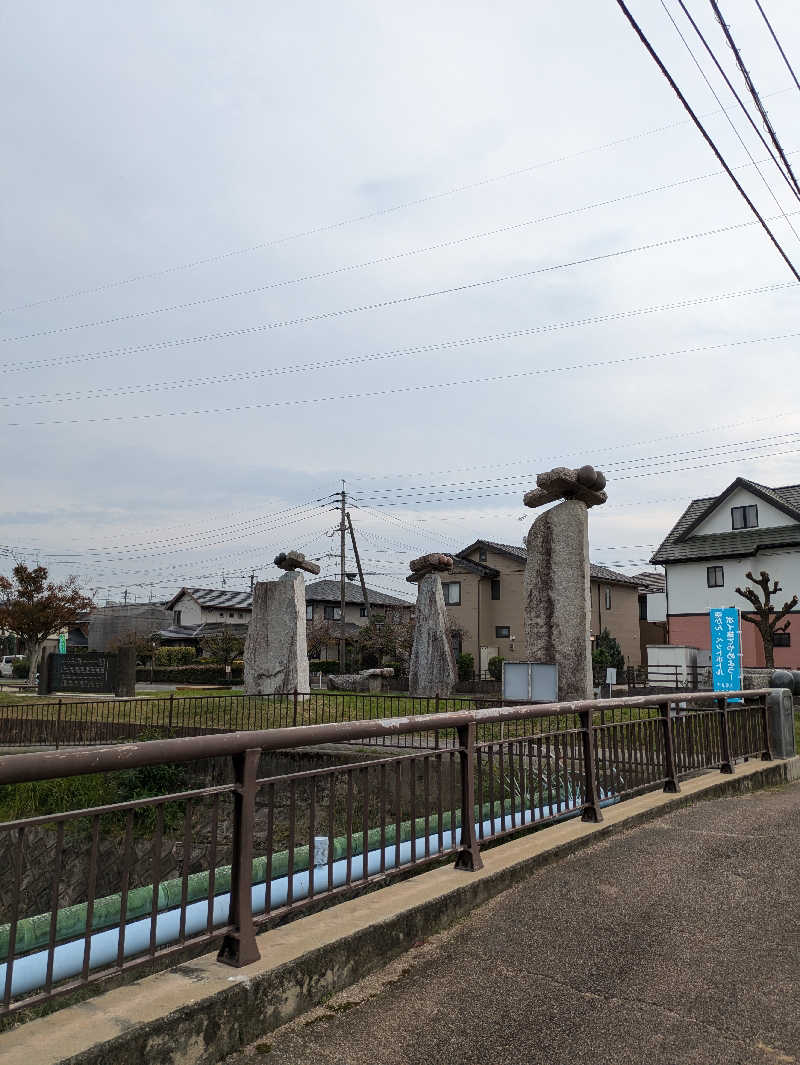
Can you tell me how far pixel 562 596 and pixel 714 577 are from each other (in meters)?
25.3

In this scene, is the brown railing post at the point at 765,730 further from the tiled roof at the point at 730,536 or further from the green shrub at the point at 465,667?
the green shrub at the point at 465,667

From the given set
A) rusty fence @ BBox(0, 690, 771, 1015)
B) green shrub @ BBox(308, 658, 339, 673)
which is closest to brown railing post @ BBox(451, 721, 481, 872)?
rusty fence @ BBox(0, 690, 771, 1015)

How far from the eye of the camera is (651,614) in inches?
1826

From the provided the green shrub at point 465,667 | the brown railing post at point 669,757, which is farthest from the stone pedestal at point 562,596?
the green shrub at point 465,667

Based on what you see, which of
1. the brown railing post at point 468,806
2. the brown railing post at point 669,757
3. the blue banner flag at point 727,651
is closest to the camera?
the brown railing post at point 468,806

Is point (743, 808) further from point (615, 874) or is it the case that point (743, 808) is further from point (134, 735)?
point (134, 735)

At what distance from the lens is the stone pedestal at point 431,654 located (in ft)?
68.7

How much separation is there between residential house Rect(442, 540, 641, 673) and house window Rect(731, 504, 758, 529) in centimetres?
838

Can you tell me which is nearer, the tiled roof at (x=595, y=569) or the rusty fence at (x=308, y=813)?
the rusty fence at (x=308, y=813)

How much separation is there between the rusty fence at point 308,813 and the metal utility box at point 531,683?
159 inches

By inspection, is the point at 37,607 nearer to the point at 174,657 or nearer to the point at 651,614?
the point at 174,657

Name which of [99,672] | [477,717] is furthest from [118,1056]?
[99,672]

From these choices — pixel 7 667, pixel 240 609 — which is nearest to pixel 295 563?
pixel 7 667

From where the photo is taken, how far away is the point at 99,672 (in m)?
24.0
